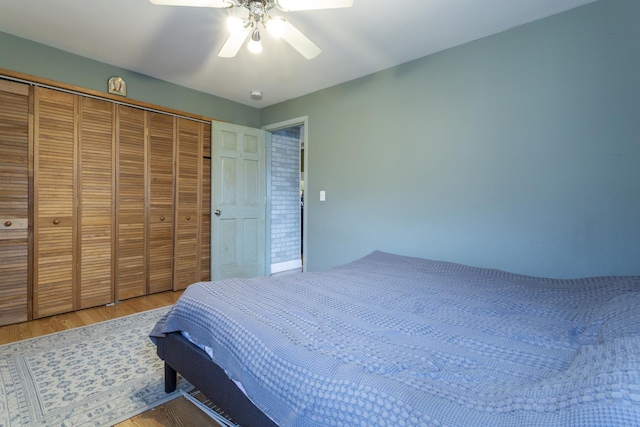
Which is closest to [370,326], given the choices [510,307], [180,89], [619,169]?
[510,307]

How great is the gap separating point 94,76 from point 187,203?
1.49 m

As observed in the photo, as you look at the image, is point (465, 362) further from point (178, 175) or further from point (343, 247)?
point (178, 175)

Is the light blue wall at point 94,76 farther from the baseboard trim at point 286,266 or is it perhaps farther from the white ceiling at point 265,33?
the baseboard trim at point 286,266

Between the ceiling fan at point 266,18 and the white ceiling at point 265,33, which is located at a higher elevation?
the white ceiling at point 265,33

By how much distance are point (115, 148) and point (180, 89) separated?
1046 millimetres

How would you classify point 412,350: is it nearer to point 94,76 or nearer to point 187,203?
point 187,203

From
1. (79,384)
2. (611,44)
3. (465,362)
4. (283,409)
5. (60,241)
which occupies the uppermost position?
(611,44)

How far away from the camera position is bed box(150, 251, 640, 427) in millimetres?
649

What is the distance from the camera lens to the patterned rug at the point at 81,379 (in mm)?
1499

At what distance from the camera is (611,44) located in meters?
1.89

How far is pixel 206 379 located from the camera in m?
1.27

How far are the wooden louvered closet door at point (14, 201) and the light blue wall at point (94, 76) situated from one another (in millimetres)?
266

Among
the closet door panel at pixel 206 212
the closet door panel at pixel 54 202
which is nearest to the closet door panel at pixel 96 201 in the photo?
the closet door panel at pixel 54 202

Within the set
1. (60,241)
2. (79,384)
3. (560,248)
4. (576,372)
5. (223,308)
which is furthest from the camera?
(60,241)
